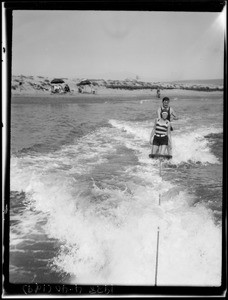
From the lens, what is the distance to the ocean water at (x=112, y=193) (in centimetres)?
188

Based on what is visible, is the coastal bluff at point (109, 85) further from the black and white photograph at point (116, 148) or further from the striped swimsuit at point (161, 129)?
the striped swimsuit at point (161, 129)

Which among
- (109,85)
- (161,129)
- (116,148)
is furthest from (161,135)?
(109,85)

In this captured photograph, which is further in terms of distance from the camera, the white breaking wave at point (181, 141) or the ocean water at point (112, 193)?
the white breaking wave at point (181, 141)

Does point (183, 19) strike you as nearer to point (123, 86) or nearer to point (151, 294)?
point (123, 86)

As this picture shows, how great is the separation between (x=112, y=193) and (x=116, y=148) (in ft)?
0.86

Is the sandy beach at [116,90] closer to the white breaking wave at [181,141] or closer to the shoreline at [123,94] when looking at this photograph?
the shoreline at [123,94]

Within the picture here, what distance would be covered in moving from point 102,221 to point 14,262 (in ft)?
1.71

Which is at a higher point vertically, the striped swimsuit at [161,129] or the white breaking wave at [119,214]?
the striped swimsuit at [161,129]

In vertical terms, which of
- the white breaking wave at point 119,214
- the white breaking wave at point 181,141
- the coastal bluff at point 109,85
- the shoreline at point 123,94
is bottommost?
the white breaking wave at point 119,214

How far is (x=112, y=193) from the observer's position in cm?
195

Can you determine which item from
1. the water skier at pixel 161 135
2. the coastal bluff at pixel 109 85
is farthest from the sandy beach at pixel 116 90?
the water skier at pixel 161 135

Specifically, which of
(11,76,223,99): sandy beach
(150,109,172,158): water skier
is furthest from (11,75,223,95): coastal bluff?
(150,109,172,158): water skier

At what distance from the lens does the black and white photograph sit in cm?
189

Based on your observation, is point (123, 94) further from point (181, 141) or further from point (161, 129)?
point (181, 141)
